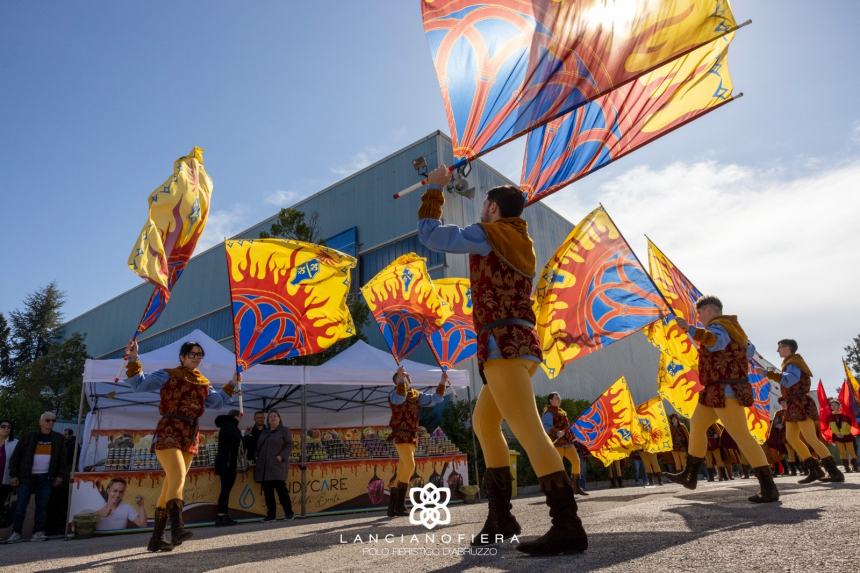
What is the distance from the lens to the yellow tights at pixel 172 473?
4.79 meters

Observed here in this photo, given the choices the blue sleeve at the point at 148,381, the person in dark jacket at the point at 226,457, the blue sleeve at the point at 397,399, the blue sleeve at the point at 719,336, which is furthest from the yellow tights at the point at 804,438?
the person in dark jacket at the point at 226,457

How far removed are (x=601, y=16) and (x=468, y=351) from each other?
618 centimetres

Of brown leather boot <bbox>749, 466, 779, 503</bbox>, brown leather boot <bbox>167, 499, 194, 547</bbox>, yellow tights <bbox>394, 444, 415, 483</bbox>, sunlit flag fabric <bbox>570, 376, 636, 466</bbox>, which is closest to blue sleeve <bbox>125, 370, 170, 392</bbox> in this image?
brown leather boot <bbox>167, 499, 194, 547</bbox>

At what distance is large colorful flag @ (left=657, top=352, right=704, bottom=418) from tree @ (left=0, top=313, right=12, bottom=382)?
43.2 meters

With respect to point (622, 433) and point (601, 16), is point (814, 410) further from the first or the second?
point (601, 16)

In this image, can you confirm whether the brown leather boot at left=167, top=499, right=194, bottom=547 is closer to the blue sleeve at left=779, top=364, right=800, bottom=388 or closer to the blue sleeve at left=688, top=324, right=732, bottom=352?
the blue sleeve at left=688, top=324, right=732, bottom=352

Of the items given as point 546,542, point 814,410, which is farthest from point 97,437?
point 814,410

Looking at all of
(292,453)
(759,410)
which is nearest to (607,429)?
(759,410)

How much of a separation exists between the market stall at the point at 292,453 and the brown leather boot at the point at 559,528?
7.50 meters

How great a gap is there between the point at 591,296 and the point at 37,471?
8367mm

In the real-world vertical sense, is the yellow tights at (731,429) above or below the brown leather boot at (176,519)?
above

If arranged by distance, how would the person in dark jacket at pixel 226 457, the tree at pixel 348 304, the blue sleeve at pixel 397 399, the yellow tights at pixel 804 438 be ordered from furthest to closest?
the tree at pixel 348 304, the person in dark jacket at pixel 226 457, the blue sleeve at pixel 397 399, the yellow tights at pixel 804 438
